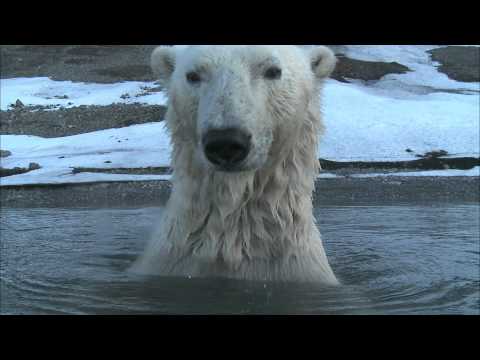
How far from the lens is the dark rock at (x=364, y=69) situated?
19.1 metres

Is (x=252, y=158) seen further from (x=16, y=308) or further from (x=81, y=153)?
(x=81, y=153)

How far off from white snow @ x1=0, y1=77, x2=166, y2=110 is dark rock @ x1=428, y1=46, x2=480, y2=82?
911cm

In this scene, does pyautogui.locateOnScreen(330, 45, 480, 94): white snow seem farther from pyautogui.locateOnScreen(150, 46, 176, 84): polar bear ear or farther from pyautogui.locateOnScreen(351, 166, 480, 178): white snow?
pyautogui.locateOnScreen(150, 46, 176, 84): polar bear ear

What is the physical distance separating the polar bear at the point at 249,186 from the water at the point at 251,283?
0.16 m

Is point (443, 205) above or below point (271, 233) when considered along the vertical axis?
below

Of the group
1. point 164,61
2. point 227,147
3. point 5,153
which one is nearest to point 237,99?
point 227,147

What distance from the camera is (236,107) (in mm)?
3355

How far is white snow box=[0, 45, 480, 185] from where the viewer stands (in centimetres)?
1094

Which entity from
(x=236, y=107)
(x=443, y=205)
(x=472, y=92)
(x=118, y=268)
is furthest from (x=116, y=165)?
(x=472, y=92)

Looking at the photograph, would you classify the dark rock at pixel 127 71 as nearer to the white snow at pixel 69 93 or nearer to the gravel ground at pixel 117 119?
the gravel ground at pixel 117 119

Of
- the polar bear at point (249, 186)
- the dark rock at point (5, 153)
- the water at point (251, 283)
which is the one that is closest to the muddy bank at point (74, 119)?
the dark rock at point (5, 153)

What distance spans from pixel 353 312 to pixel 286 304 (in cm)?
38

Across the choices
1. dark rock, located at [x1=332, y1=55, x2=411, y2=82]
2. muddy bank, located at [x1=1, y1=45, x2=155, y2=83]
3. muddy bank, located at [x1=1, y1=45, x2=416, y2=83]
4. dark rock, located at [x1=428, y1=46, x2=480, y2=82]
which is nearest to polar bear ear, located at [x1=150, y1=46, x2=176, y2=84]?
dark rock, located at [x1=332, y1=55, x2=411, y2=82]

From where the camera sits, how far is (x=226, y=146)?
3270 millimetres
